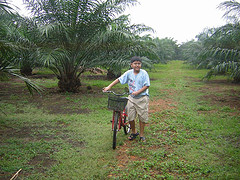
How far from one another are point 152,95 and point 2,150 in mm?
6652

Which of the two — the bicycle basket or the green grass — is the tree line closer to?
the green grass

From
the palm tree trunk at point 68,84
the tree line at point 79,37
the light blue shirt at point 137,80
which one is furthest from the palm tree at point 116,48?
the light blue shirt at point 137,80

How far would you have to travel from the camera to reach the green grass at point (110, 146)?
10.7 feet

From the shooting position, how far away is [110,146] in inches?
165

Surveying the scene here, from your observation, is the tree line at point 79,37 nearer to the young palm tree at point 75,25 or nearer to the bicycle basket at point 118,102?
the young palm tree at point 75,25

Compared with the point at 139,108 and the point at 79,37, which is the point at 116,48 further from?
the point at 139,108

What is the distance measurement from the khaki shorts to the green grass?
0.53 metres

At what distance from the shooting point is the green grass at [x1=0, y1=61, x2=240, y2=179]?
327cm

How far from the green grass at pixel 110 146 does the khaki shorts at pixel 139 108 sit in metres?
0.53

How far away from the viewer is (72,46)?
8633mm

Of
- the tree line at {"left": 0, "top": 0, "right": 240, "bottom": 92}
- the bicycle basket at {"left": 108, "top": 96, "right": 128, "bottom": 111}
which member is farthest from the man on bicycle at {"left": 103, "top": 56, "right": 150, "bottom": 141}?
the tree line at {"left": 0, "top": 0, "right": 240, "bottom": 92}

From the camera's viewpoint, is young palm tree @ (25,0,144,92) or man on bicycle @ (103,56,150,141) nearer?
man on bicycle @ (103,56,150,141)

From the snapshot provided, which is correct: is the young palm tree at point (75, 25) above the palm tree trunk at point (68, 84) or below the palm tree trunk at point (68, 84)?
above

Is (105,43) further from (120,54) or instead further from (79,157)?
(79,157)
